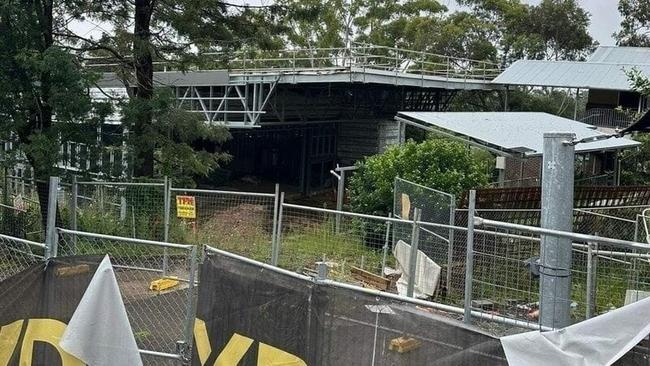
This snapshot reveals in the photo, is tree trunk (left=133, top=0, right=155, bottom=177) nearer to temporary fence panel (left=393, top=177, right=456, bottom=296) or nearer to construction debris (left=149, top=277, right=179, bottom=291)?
construction debris (left=149, top=277, right=179, bottom=291)

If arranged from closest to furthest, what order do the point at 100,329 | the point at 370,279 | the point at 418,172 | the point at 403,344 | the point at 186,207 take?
the point at 403,344, the point at 100,329, the point at 370,279, the point at 186,207, the point at 418,172

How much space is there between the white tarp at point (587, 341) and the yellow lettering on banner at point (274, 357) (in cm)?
139

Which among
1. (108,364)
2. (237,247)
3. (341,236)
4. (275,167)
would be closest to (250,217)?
(237,247)

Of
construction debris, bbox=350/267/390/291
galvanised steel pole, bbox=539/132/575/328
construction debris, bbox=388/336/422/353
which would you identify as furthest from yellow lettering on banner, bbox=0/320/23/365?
construction debris, bbox=350/267/390/291

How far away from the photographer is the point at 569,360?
12.3 feet

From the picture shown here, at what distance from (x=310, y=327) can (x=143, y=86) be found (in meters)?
12.2

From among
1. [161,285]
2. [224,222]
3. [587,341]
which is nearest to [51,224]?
[587,341]

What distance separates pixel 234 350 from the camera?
16.1ft

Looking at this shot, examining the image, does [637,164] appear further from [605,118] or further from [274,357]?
[274,357]

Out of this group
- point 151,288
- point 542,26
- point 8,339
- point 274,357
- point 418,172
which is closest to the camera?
point 274,357

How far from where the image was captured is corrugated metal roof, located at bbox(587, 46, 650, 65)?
38.6 metres

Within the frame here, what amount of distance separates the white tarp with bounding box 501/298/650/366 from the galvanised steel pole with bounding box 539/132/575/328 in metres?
0.30

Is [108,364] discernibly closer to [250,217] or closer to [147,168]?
[250,217]

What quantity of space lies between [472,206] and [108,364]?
2.81 m
